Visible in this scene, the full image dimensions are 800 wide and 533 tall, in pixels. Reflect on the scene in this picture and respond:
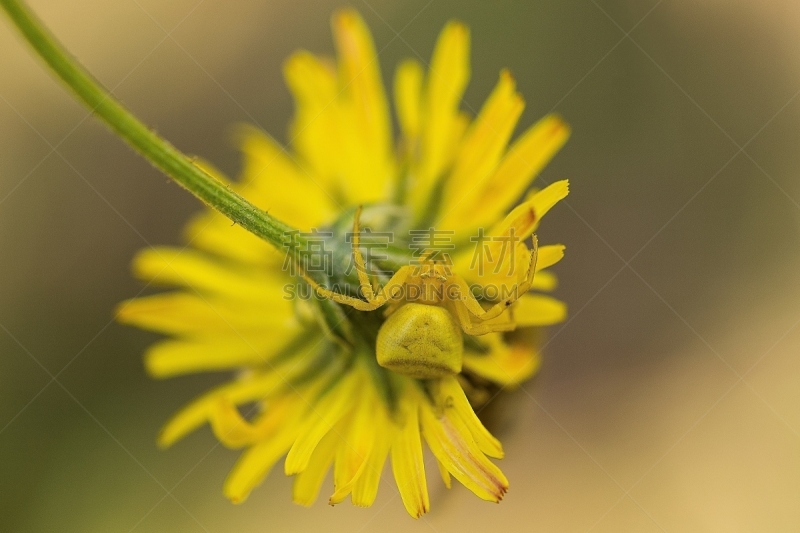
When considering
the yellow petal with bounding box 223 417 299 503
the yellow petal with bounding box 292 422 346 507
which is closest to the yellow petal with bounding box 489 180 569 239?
the yellow petal with bounding box 292 422 346 507

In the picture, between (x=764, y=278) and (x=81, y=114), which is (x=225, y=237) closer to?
(x=81, y=114)

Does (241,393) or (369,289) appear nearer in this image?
(369,289)

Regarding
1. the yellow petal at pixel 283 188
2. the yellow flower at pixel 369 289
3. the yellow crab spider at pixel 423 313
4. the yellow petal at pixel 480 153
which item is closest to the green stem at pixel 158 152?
the yellow flower at pixel 369 289

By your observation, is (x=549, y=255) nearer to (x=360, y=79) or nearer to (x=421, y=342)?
(x=421, y=342)

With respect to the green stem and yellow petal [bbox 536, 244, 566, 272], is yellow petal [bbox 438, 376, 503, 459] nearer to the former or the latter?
yellow petal [bbox 536, 244, 566, 272]

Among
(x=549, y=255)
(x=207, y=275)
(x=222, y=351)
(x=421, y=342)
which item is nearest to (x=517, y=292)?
(x=549, y=255)

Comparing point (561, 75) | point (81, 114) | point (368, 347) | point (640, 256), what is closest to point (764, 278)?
point (640, 256)

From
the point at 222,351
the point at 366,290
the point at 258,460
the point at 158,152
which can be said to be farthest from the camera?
the point at 222,351
